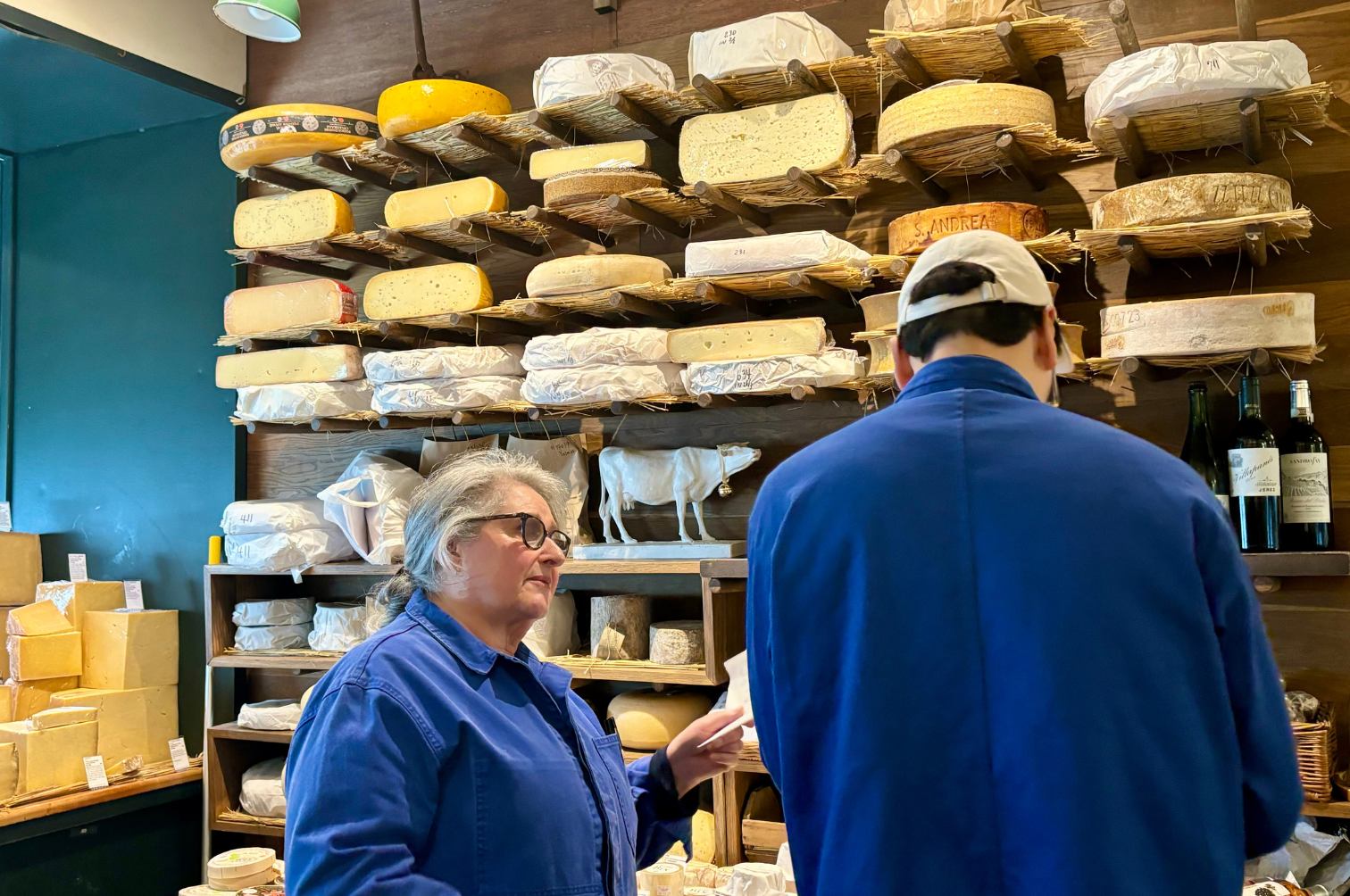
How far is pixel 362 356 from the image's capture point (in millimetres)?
3701

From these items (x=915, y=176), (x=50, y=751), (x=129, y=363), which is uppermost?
(x=915, y=176)

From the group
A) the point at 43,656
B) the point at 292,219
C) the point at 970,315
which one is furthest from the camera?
the point at 43,656

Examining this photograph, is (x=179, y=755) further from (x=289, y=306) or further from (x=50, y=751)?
(x=289, y=306)

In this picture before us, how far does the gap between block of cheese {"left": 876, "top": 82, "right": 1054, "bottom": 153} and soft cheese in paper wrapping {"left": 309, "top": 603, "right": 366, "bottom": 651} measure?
82.5 inches

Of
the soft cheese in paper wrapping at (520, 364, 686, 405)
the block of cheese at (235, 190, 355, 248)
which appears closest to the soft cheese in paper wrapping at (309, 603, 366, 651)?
the soft cheese in paper wrapping at (520, 364, 686, 405)

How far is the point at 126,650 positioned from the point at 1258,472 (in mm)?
3379

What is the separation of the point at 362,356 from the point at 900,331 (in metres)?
2.75

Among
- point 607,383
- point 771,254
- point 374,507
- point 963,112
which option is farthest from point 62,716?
point 963,112

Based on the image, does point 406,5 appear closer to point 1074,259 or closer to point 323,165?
point 323,165

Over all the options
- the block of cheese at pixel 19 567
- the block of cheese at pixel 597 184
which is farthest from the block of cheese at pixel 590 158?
the block of cheese at pixel 19 567

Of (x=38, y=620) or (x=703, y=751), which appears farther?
(x=38, y=620)

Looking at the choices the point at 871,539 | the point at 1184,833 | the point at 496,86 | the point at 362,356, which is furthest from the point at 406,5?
the point at 1184,833

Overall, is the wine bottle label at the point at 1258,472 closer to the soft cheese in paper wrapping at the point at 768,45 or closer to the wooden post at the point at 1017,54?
the wooden post at the point at 1017,54

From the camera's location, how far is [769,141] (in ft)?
9.69
